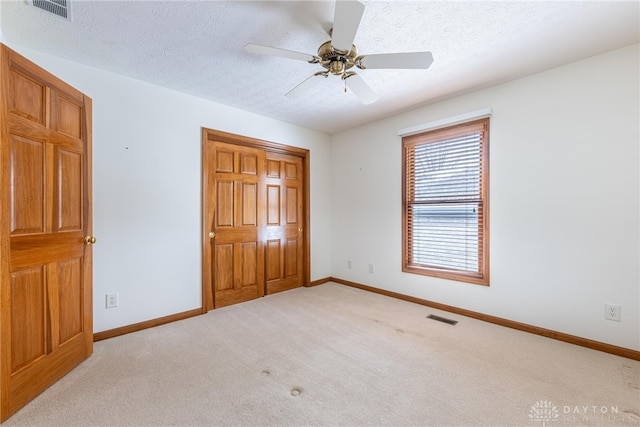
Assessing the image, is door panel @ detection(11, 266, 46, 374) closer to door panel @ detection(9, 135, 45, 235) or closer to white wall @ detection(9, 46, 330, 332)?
door panel @ detection(9, 135, 45, 235)

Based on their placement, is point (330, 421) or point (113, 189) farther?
point (113, 189)

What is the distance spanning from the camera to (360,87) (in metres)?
2.21

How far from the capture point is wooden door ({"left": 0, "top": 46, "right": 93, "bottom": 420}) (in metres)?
1.54

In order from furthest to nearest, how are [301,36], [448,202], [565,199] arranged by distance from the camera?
1. [448,202]
2. [565,199]
3. [301,36]

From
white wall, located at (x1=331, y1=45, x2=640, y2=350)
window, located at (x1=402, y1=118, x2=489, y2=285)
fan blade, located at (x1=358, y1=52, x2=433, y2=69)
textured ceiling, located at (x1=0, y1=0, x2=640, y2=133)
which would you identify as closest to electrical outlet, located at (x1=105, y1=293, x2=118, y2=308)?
textured ceiling, located at (x1=0, y1=0, x2=640, y2=133)

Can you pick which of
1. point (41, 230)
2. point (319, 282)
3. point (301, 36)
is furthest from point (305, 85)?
point (319, 282)

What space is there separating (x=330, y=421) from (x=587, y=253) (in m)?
2.49

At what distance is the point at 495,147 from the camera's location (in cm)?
280

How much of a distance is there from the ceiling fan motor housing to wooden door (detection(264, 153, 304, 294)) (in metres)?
2.06

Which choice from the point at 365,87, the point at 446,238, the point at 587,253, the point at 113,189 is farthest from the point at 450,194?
the point at 113,189

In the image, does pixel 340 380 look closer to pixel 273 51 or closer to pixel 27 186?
pixel 273 51

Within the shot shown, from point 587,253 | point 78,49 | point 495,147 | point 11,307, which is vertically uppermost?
point 78,49

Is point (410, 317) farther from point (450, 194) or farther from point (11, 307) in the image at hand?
point (11, 307)

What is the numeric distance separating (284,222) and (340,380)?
2483mm
